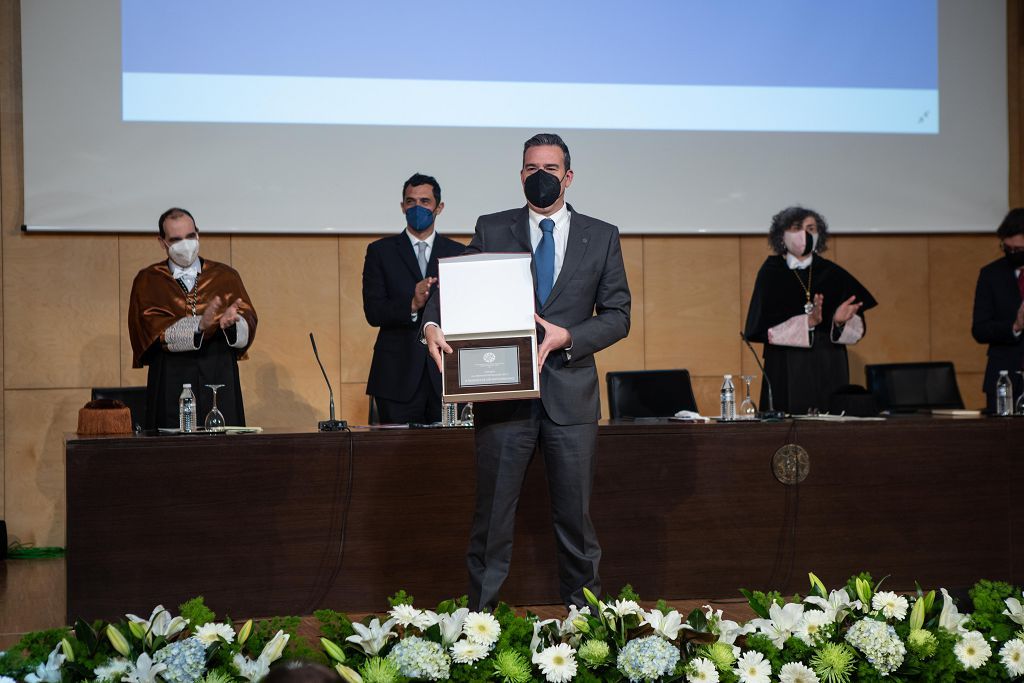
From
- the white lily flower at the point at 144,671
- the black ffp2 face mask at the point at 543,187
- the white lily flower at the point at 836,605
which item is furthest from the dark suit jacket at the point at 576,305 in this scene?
the white lily flower at the point at 144,671

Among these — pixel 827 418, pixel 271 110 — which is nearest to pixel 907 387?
pixel 827 418

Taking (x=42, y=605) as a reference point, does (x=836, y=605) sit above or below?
above

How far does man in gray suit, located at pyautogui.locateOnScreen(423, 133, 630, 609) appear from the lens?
272 cm

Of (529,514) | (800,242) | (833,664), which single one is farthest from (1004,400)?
(833,664)

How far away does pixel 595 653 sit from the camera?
5.87 feet

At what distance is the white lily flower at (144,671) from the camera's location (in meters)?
1.64

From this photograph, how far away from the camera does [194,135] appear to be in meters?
5.19

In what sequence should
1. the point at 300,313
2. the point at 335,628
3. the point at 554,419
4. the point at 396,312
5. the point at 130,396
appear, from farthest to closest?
the point at 300,313 → the point at 130,396 → the point at 396,312 → the point at 554,419 → the point at 335,628

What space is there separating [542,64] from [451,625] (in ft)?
13.3

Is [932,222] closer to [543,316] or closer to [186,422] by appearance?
[543,316]

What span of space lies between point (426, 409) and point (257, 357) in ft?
5.87

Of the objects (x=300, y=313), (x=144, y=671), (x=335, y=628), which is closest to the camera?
(x=144, y=671)

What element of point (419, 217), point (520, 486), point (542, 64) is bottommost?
point (520, 486)

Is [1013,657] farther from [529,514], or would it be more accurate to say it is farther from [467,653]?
[529,514]
